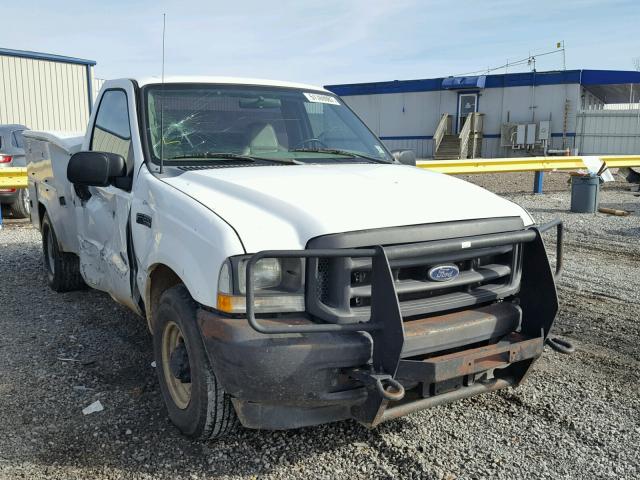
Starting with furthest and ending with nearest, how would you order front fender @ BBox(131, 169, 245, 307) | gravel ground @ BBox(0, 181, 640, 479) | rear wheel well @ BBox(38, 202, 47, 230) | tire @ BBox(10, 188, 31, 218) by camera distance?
tire @ BBox(10, 188, 31, 218) < rear wheel well @ BBox(38, 202, 47, 230) < gravel ground @ BBox(0, 181, 640, 479) < front fender @ BBox(131, 169, 245, 307)

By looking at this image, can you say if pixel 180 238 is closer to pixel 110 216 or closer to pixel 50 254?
pixel 110 216

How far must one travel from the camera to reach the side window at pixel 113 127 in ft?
14.2

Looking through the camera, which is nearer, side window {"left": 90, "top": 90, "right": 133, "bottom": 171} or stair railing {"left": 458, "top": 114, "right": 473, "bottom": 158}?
side window {"left": 90, "top": 90, "right": 133, "bottom": 171}

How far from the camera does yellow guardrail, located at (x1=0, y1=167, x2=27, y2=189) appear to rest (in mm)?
10414

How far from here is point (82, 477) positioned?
312 cm

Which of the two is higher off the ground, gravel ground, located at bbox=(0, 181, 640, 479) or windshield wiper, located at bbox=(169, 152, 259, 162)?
windshield wiper, located at bbox=(169, 152, 259, 162)

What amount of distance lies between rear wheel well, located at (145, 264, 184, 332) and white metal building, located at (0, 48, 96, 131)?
846 inches

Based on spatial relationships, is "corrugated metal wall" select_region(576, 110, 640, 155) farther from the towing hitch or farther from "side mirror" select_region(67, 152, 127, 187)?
the towing hitch

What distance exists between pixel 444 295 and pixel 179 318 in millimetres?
1358

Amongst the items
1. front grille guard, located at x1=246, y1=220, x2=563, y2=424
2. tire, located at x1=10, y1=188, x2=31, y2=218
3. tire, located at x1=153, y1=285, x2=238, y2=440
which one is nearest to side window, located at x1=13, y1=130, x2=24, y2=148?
tire, located at x1=10, y1=188, x2=31, y2=218

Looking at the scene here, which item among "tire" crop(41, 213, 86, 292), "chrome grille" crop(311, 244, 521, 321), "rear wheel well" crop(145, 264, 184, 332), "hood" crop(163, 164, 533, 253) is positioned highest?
"hood" crop(163, 164, 533, 253)

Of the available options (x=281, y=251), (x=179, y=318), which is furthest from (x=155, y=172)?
(x=281, y=251)

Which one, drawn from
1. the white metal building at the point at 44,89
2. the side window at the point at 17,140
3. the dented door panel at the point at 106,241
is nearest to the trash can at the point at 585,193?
the dented door panel at the point at 106,241

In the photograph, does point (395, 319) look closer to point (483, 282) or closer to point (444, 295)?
point (444, 295)
